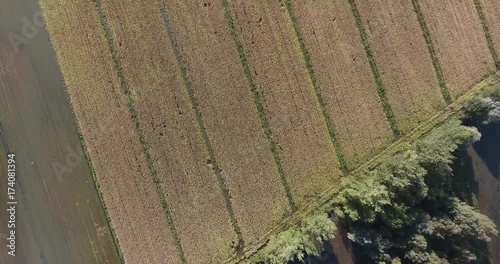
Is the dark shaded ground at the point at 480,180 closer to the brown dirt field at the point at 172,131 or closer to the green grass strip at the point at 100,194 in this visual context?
the brown dirt field at the point at 172,131

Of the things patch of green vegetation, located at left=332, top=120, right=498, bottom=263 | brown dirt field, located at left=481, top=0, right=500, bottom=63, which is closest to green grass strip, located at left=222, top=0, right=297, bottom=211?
patch of green vegetation, located at left=332, top=120, right=498, bottom=263

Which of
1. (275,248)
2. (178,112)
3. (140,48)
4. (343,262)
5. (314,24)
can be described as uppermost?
(140,48)

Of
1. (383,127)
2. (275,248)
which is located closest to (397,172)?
(383,127)

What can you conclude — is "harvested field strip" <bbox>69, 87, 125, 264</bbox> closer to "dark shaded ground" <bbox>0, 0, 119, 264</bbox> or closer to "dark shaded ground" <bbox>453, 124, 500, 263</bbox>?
"dark shaded ground" <bbox>0, 0, 119, 264</bbox>

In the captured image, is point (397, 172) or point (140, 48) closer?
point (397, 172)

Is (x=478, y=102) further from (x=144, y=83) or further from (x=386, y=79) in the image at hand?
Answer: (x=144, y=83)

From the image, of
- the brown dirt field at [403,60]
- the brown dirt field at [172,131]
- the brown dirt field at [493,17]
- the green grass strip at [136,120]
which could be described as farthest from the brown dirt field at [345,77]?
the green grass strip at [136,120]

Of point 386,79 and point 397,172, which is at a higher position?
point 386,79
